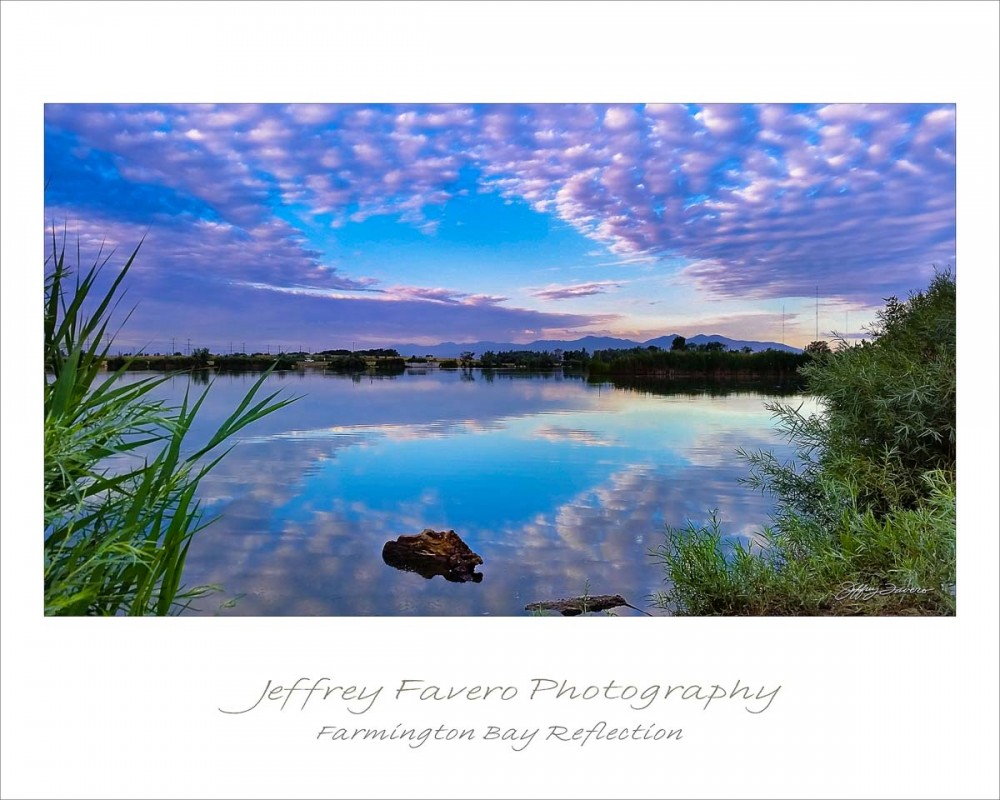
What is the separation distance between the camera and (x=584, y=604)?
8.77ft

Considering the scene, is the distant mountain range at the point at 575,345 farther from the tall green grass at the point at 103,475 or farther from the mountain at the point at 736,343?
the tall green grass at the point at 103,475

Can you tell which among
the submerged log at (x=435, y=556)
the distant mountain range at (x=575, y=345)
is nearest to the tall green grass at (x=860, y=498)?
the distant mountain range at (x=575, y=345)

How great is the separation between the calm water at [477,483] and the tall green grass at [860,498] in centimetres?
14

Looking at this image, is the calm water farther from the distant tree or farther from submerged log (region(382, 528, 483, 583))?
the distant tree

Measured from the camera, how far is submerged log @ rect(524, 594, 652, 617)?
8.73 feet

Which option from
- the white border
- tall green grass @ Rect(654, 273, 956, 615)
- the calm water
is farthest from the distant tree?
the white border

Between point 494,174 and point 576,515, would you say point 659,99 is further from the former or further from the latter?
point 576,515

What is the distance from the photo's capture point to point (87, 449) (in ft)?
5.65

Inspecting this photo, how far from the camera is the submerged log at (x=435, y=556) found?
290 centimetres

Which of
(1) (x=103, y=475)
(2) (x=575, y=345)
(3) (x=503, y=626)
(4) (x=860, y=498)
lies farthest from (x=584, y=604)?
(1) (x=103, y=475)

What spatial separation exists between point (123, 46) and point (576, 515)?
92.2 inches

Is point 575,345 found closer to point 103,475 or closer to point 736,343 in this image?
point 736,343

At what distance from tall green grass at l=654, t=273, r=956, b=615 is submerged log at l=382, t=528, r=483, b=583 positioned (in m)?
0.85
